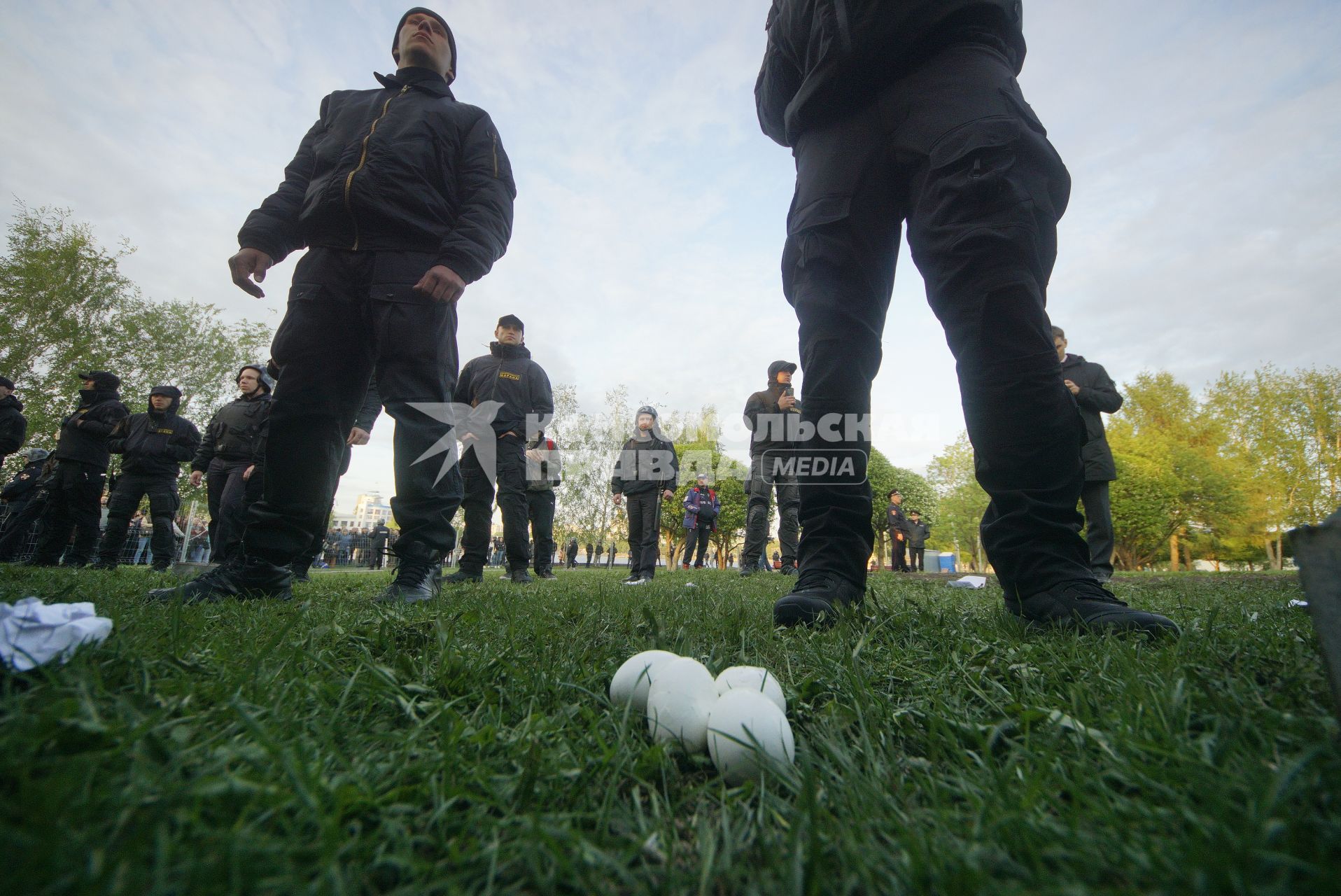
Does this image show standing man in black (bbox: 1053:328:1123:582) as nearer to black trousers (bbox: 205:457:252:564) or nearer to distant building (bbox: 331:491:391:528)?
black trousers (bbox: 205:457:252:564)

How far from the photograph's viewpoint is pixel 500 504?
23.8 feet

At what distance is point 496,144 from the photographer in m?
3.49

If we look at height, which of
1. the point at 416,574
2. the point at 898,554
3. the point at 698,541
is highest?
the point at 698,541

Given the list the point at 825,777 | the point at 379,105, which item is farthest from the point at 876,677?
the point at 379,105

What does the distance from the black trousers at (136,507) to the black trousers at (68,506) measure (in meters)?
0.22

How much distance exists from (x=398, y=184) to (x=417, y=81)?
0.92 m

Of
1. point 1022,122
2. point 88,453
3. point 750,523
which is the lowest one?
point 750,523

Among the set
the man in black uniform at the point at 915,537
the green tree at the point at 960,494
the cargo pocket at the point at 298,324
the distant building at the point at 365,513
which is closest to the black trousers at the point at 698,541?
the man in black uniform at the point at 915,537

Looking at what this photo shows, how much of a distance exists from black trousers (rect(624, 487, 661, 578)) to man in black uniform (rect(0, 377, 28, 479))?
7862 millimetres

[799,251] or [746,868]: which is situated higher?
[799,251]

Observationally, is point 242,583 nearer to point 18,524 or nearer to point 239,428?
point 239,428

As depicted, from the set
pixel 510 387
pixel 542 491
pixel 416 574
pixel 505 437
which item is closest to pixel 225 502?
pixel 505 437

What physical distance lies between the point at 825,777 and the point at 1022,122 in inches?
85.0

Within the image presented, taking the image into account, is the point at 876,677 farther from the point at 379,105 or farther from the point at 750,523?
the point at 750,523
